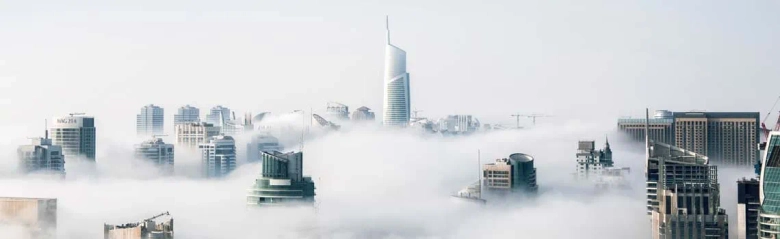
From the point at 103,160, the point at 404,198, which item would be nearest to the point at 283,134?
the point at 103,160

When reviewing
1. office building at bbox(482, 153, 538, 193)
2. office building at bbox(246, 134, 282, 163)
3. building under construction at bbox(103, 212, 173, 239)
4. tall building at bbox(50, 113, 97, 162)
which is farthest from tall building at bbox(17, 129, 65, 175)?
building under construction at bbox(103, 212, 173, 239)

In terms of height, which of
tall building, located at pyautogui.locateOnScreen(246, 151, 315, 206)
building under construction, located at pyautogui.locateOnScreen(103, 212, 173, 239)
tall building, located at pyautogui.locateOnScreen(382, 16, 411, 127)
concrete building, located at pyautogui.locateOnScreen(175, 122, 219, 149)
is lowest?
building under construction, located at pyautogui.locateOnScreen(103, 212, 173, 239)

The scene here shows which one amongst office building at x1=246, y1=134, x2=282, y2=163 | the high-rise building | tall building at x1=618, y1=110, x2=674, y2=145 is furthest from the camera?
office building at x1=246, y1=134, x2=282, y2=163

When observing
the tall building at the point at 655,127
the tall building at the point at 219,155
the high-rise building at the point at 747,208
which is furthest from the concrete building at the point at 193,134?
the high-rise building at the point at 747,208

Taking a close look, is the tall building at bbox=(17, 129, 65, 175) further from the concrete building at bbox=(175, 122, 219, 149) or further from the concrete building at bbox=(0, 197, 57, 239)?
the concrete building at bbox=(0, 197, 57, 239)

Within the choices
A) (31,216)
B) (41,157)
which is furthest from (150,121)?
(31,216)

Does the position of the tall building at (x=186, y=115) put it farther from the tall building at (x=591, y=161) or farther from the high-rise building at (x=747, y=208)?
the high-rise building at (x=747, y=208)
